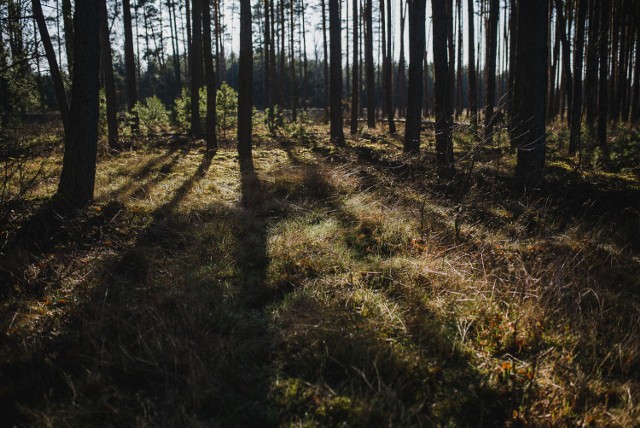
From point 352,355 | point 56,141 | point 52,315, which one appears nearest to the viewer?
point 352,355

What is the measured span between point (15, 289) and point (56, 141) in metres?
11.7

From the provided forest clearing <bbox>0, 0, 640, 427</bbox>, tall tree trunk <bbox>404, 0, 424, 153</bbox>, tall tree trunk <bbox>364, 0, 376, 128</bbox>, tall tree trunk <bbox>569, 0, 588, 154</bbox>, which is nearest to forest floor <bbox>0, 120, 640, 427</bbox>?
forest clearing <bbox>0, 0, 640, 427</bbox>

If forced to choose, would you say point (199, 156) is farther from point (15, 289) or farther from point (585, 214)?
point (585, 214)

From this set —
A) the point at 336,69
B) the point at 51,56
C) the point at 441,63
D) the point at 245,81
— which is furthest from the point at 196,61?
the point at 441,63

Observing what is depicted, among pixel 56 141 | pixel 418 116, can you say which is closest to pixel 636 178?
pixel 418 116

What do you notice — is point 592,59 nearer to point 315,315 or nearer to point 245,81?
point 245,81

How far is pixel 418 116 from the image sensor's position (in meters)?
10.8

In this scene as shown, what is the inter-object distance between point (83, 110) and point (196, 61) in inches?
379

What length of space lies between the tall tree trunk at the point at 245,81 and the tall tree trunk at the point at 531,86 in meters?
6.40

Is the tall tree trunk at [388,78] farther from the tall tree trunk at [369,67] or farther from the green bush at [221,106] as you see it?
the green bush at [221,106]

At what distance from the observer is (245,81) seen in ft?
35.4

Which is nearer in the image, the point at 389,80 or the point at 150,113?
the point at 150,113

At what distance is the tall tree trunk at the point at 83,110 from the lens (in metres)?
5.61

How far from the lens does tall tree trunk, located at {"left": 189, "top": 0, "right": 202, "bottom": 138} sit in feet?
44.8
